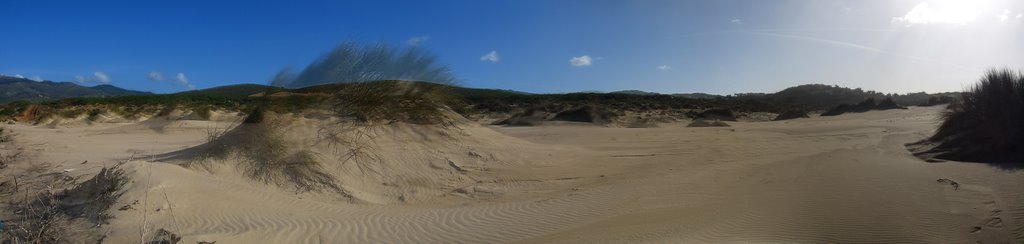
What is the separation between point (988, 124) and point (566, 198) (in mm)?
9861

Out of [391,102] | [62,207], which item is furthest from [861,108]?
[62,207]

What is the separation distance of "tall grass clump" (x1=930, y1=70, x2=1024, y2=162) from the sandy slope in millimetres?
1092

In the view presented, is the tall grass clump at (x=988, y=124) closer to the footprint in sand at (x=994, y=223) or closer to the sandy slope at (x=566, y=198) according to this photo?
the sandy slope at (x=566, y=198)

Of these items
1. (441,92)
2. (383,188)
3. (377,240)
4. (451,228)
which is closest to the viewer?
(377,240)

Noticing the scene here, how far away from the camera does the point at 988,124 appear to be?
1179 cm

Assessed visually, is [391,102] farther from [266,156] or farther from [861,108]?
[861,108]

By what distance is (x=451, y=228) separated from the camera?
24.8ft

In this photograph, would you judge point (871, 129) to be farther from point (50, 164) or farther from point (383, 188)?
point (50, 164)

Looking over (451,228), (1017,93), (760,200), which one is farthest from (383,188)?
(1017,93)

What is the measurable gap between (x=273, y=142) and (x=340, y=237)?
12.9 ft

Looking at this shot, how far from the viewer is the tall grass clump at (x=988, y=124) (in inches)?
426

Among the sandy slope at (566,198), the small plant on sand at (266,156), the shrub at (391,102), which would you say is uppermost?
the shrub at (391,102)

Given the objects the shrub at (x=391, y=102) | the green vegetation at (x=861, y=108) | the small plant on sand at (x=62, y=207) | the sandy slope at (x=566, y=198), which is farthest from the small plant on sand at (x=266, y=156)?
the green vegetation at (x=861, y=108)

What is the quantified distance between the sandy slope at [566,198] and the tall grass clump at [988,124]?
1.09 m
